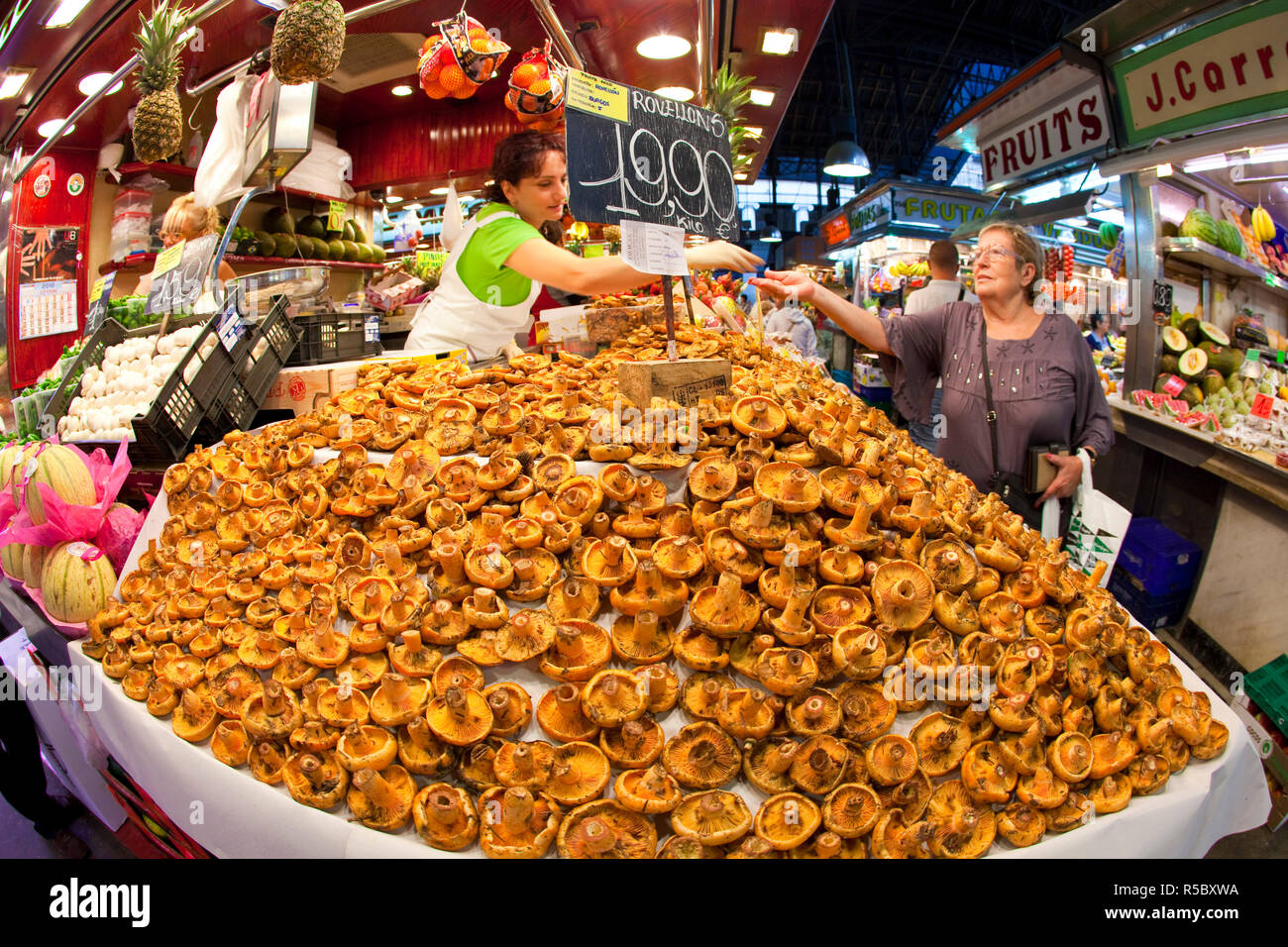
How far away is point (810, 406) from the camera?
165 cm

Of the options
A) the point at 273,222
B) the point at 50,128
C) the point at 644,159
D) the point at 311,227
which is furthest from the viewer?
the point at 311,227

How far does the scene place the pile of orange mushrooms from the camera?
109 cm

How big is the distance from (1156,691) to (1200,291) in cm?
462

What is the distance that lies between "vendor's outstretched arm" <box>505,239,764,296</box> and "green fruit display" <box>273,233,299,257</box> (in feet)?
15.7

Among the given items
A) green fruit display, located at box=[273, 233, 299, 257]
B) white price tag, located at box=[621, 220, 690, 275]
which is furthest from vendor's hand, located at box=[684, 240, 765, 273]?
green fruit display, located at box=[273, 233, 299, 257]

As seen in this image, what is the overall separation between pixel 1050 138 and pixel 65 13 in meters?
6.10

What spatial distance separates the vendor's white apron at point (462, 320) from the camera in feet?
9.14

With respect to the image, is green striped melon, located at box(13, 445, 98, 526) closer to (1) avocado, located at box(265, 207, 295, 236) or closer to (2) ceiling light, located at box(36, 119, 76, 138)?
(2) ceiling light, located at box(36, 119, 76, 138)

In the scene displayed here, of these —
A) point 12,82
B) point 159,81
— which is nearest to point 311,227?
point 12,82

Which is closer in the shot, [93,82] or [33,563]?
[33,563]

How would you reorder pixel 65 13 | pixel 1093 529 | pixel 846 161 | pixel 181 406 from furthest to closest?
pixel 846 161
pixel 65 13
pixel 1093 529
pixel 181 406

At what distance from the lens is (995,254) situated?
2.68 meters

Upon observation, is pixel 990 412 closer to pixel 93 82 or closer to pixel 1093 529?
pixel 1093 529
